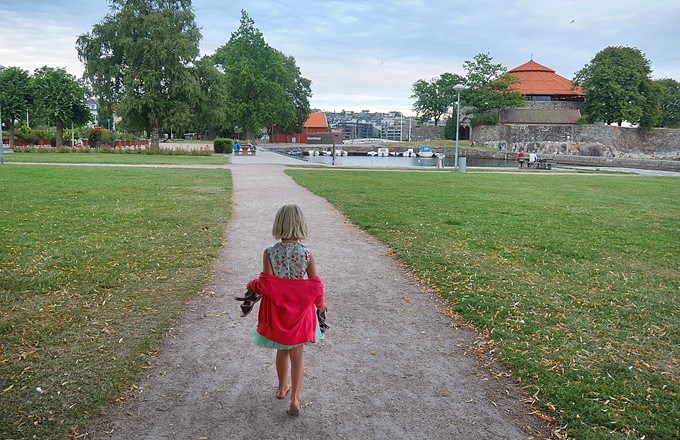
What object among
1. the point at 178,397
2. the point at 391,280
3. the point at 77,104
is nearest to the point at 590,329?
the point at 391,280

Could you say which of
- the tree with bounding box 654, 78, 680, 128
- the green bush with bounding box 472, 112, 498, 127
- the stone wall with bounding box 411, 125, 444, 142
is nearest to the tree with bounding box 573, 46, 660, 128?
the green bush with bounding box 472, 112, 498, 127

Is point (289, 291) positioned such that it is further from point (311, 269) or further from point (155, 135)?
point (155, 135)

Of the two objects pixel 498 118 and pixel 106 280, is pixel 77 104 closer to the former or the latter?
pixel 106 280

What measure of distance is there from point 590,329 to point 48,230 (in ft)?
26.4

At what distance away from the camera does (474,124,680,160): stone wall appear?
66125mm

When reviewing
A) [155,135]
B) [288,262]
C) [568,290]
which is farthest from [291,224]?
[155,135]

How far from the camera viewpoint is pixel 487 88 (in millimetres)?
73000

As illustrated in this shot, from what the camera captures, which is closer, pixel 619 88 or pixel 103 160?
pixel 103 160

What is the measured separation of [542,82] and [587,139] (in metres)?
15.5

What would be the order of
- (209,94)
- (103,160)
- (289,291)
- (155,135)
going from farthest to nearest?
(209,94) → (155,135) → (103,160) → (289,291)

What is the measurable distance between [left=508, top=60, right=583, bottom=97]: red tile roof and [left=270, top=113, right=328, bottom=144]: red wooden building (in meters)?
34.7

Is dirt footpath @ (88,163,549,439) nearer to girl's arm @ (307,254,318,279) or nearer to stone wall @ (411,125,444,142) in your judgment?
girl's arm @ (307,254,318,279)

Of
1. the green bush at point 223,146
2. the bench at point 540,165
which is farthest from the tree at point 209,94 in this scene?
the bench at point 540,165

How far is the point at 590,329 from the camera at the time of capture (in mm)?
4520
